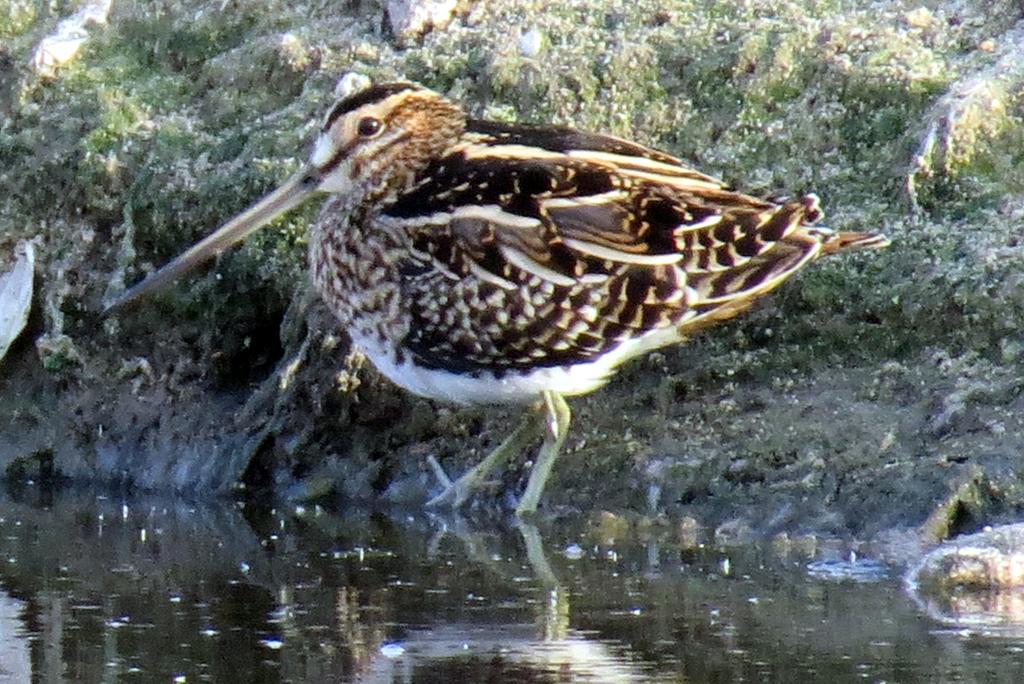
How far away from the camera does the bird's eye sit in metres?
6.31

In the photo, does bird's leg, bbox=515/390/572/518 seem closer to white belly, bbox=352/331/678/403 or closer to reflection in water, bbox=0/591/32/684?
white belly, bbox=352/331/678/403

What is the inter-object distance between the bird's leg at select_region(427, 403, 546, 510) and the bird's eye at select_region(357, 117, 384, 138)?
35.8 inches

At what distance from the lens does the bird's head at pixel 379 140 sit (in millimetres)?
6301

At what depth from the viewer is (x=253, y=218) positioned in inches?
254

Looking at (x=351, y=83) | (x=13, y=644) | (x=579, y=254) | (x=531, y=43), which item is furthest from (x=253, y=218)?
(x=13, y=644)

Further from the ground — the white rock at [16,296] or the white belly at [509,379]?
the white rock at [16,296]

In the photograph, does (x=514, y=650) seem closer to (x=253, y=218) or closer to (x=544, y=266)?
(x=544, y=266)

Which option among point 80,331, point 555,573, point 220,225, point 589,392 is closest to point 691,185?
point 589,392

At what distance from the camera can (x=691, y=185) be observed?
598cm

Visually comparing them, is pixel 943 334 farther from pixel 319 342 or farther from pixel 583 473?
pixel 319 342

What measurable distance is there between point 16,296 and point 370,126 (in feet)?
4.96

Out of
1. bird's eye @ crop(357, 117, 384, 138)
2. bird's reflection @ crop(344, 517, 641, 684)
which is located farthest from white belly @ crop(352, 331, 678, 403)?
bird's reflection @ crop(344, 517, 641, 684)

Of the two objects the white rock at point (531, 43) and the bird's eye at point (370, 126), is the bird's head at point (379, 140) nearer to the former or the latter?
the bird's eye at point (370, 126)

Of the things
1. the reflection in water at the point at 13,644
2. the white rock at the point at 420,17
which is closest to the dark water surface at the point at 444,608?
the reflection in water at the point at 13,644
